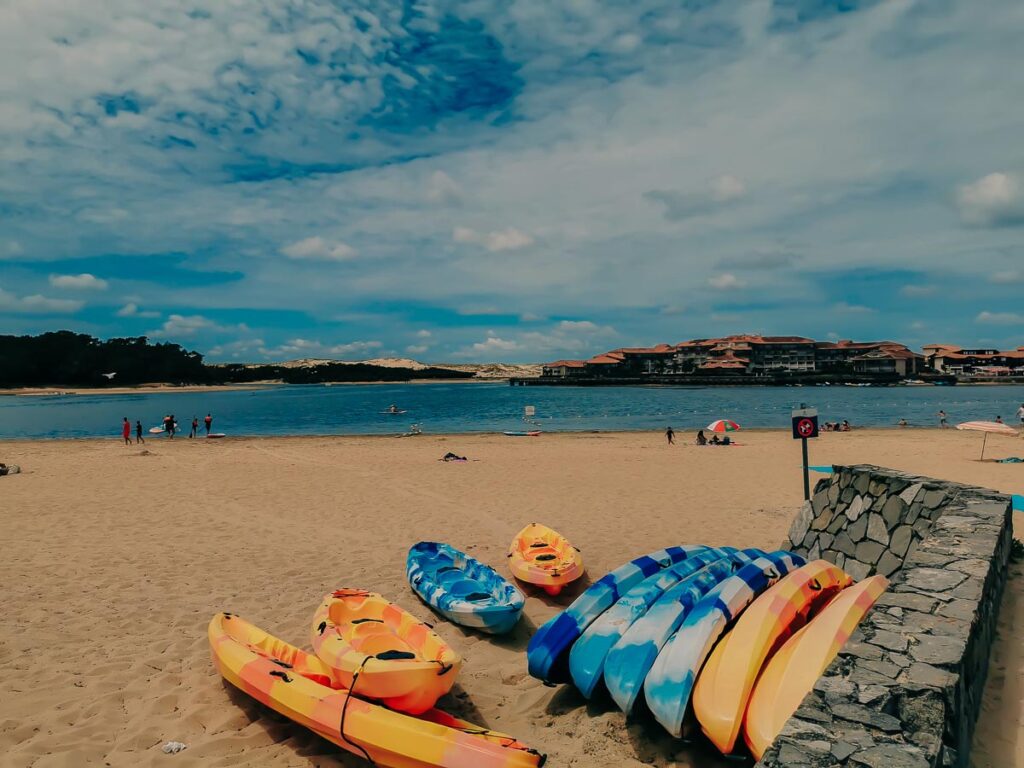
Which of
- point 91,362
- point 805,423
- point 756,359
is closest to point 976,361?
point 756,359

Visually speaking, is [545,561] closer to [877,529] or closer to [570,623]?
[570,623]

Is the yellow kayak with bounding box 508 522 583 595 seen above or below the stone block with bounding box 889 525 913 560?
below

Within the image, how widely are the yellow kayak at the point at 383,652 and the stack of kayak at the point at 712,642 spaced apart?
923 millimetres

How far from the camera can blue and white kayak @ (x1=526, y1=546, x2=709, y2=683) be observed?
4.96m

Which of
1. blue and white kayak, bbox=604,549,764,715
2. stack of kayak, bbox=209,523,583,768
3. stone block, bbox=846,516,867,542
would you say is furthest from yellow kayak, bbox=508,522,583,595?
stone block, bbox=846,516,867,542

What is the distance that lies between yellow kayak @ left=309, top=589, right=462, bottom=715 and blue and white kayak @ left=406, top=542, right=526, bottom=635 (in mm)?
1027

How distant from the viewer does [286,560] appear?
9289 mm

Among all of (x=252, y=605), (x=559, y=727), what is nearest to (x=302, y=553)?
(x=252, y=605)

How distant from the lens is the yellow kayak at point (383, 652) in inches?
170

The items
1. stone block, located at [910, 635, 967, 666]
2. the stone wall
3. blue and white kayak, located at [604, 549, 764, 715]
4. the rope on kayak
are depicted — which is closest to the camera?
the stone wall

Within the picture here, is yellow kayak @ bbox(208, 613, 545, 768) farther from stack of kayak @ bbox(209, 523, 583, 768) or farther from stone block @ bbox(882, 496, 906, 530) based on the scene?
stone block @ bbox(882, 496, 906, 530)

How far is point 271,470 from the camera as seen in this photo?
20.0 meters

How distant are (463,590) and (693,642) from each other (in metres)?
3.45

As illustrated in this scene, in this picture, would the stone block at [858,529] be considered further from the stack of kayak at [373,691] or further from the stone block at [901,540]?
the stack of kayak at [373,691]
